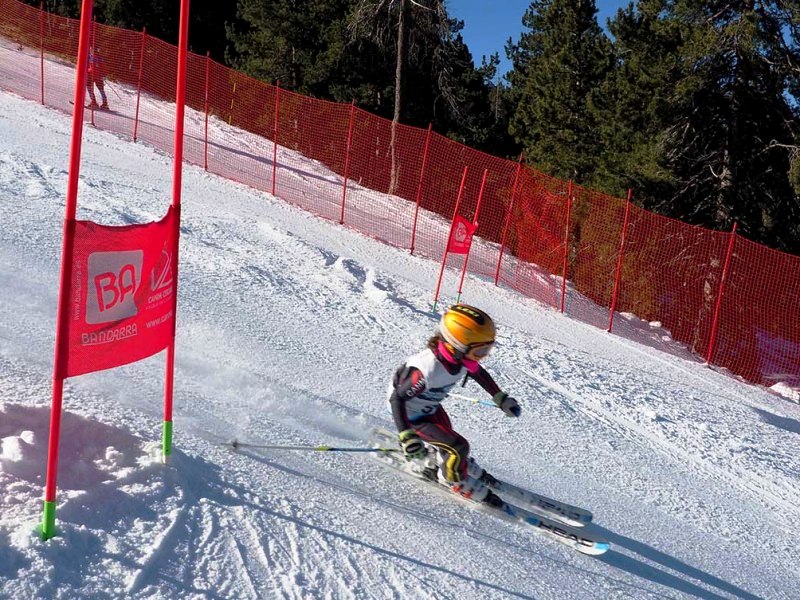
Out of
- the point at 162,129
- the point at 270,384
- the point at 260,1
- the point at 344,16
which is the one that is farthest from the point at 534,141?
the point at 270,384

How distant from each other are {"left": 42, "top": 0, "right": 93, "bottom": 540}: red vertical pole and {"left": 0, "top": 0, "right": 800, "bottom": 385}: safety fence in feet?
35.3

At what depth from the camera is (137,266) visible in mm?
3578

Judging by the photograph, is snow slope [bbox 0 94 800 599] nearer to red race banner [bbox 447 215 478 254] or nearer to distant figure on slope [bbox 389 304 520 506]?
distant figure on slope [bbox 389 304 520 506]

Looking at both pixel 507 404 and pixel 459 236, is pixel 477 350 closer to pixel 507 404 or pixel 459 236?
pixel 507 404

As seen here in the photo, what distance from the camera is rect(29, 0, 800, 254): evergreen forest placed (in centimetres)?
1788

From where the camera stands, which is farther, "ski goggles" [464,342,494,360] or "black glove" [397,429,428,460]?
"ski goggles" [464,342,494,360]

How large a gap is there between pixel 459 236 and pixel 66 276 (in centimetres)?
811

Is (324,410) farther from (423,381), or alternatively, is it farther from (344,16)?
(344,16)

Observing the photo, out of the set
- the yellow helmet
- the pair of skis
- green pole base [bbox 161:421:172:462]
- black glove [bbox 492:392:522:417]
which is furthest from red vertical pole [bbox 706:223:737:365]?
green pole base [bbox 161:421:172:462]

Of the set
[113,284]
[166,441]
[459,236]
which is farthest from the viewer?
[459,236]

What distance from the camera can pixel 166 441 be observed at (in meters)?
4.16

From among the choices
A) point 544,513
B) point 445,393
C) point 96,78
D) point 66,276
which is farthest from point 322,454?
point 96,78

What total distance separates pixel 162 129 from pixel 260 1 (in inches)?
469

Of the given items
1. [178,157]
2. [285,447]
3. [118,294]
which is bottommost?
[285,447]
